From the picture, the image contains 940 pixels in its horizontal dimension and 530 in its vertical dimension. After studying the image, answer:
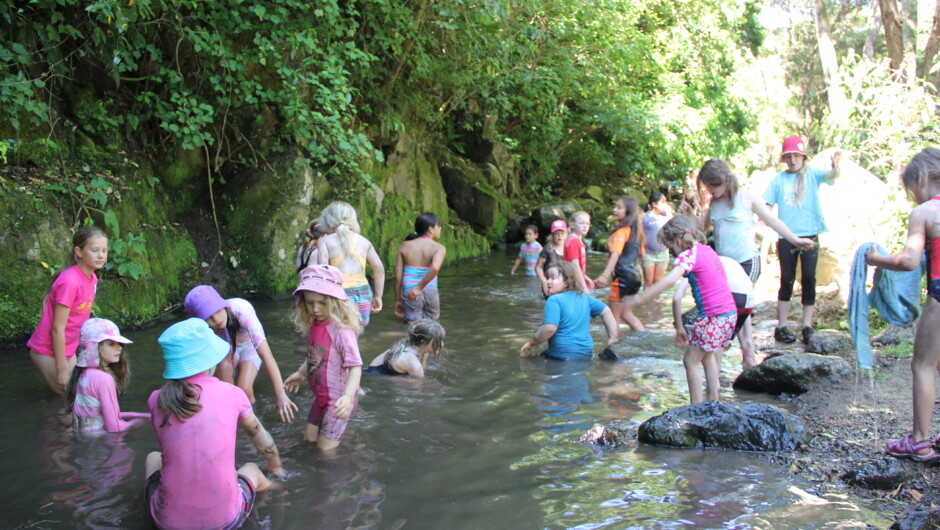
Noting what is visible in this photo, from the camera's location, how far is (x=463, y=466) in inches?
179

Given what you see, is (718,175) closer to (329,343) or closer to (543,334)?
(543,334)

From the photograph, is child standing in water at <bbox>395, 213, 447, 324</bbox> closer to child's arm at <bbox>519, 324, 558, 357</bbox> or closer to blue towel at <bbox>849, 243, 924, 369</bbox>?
child's arm at <bbox>519, 324, 558, 357</bbox>

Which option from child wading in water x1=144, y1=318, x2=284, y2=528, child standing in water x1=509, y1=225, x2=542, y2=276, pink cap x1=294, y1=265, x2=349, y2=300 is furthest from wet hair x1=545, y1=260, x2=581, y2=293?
child standing in water x1=509, y1=225, x2=542, y2=276

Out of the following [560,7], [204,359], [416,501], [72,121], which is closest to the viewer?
[204,359]

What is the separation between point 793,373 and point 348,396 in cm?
375

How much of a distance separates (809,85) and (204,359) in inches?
1775

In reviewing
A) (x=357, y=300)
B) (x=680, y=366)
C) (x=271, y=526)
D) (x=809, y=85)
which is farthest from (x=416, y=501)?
(x=809, y=85)

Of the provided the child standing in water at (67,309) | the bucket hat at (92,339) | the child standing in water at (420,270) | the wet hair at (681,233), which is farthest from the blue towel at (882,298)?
the child standing in water at (67,309)

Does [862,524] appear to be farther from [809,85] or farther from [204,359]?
[809,85]

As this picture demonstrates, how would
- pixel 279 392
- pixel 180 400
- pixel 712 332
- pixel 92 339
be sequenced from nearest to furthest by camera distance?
pixel 180 400 → pixel 279 392 → pixel 92 339 → pixel 712 332

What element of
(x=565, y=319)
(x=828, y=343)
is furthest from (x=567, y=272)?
(x=828, y=343)

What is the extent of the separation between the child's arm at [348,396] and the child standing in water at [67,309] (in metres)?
2.66

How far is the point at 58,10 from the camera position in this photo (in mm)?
8914

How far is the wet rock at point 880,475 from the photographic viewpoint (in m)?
3.86
